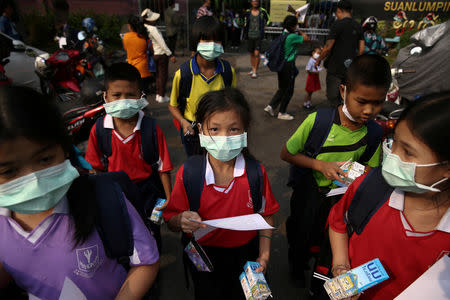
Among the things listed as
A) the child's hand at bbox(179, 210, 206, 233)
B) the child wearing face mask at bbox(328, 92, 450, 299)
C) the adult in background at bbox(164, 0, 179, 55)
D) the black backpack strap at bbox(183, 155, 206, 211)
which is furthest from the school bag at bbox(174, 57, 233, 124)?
the adult in background at bbox(164, 0, 179, 55)

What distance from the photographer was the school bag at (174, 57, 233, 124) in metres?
2.80

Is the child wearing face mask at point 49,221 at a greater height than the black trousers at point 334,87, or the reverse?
the child wearing face mask at point 49,221

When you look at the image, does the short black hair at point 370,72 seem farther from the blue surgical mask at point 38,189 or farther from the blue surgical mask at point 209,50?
the blue surgical mask at point 38,189

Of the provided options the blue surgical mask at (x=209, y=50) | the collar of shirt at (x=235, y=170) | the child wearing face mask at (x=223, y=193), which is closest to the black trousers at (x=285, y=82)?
the blue surgical mask at (x=209, y=50)

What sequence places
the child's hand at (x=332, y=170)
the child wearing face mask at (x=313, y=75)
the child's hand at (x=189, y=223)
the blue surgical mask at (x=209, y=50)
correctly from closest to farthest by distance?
the child's hand at (x=189, y=223), the child's hand at (x=332, y=170), the blue surgical mask at (x=209, y=50), the child wearing face mask at (x=313, y=75)

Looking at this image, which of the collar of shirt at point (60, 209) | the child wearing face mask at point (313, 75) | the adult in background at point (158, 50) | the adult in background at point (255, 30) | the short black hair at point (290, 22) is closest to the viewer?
the collar of shirt at point (60, 209)

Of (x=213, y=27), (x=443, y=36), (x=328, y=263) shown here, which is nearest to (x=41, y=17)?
(x=213, y=27)

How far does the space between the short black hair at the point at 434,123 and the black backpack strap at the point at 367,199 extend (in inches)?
11.4

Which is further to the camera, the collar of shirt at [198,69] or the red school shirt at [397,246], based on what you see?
the collar of shirt at [198,69]

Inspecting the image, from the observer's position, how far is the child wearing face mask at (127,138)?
7.07 feet

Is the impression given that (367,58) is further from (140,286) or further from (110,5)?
(110,5)

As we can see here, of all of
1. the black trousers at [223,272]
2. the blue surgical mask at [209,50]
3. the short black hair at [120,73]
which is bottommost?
the black trousers at [223,272]

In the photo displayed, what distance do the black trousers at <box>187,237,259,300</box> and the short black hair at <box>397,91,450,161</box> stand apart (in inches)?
40.8

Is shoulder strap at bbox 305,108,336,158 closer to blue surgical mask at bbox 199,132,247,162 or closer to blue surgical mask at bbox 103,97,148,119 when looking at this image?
blue surgical mask at bbox 199,132,247,162
